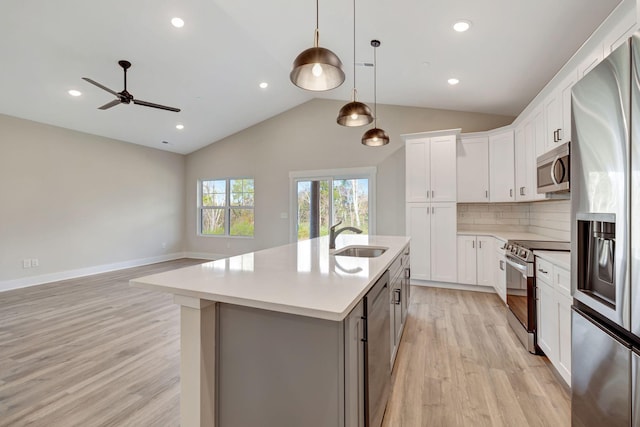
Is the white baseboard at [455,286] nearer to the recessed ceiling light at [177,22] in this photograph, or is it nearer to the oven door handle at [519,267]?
the oven door handle at [519,267]

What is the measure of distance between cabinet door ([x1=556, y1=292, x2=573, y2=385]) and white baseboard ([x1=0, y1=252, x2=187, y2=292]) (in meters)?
7.03

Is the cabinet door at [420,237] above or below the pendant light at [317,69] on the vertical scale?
below

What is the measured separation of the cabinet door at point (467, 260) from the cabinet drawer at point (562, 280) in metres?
2.41

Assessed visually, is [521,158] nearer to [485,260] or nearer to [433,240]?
[485,260]

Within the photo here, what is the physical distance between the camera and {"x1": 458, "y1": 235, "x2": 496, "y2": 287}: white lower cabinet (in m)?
4.20

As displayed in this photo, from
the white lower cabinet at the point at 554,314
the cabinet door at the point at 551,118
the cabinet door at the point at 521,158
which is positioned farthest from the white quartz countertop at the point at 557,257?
the cabinet door at the point at 521,158

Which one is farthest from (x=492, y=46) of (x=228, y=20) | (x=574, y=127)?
(x=228, y=20)

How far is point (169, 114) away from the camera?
211 inches

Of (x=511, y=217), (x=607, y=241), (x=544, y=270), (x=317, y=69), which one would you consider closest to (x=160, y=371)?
(x=317, y=69)

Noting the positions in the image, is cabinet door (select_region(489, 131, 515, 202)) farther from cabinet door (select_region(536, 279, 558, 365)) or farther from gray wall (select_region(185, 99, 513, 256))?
cabinet door (select_region(536, 279, 558, 365))

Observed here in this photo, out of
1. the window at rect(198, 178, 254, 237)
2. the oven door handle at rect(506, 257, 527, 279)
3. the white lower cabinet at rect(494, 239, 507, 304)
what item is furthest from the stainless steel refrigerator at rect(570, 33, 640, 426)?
the window at rect(198, 178, 254, 237)

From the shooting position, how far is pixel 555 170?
2498mm

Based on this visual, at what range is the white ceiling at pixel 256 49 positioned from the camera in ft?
8.73

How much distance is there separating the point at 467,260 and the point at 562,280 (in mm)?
2572
